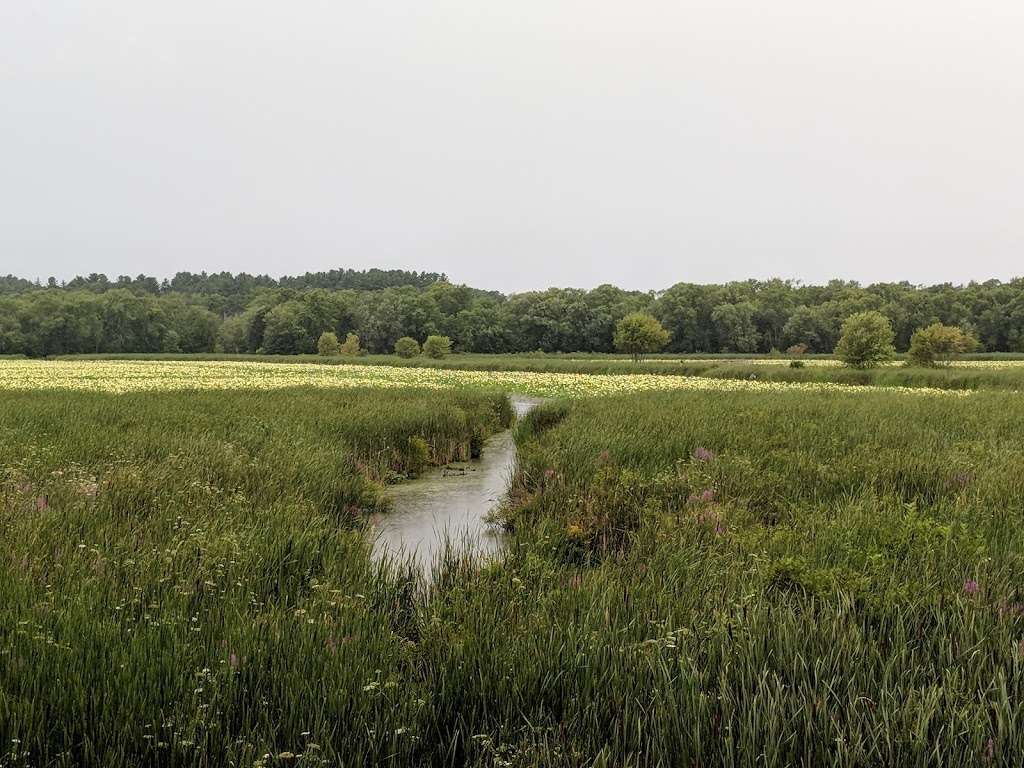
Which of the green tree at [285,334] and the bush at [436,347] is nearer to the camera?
the bush at [436,347]

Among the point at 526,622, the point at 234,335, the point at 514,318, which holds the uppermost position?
the point at 514,318

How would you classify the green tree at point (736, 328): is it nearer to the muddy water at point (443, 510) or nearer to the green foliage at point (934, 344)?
the green foliage at point (934, 344)

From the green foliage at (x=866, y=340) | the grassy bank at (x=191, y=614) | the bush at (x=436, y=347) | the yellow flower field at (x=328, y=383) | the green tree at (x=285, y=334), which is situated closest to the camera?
the grassy bank at (x=191, y=614)

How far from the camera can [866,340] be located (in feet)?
133

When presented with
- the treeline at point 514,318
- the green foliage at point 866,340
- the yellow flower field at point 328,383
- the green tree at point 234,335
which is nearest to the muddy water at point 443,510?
the yellow flower field at point 328,383

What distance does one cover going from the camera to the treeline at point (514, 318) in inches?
3450

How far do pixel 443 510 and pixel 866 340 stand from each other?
4006cm

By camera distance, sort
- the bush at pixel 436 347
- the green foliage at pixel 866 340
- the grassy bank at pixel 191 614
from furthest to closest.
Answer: the bush at pixel 436 347 → the green foliage at pixel 866 340 → the grassy bank at pixel 191 614

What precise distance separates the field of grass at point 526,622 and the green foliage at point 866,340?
36.3m

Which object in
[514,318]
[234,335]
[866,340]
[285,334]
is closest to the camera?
[866,340]

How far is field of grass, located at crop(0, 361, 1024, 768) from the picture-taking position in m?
2.70

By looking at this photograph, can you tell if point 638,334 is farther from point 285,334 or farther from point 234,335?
point 234,335

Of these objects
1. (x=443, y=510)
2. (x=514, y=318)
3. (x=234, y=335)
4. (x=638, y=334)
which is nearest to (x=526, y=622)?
(x=443, y=510)

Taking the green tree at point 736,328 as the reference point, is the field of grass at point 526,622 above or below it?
below
